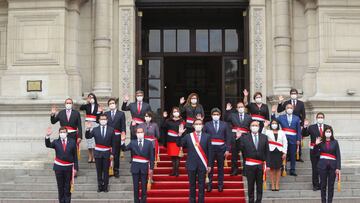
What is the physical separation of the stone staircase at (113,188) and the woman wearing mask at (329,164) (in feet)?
2.89

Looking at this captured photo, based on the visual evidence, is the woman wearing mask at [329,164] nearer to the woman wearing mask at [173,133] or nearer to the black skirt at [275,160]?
the black skirt at [275,160]

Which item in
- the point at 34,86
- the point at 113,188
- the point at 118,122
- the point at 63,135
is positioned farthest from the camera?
the point at 34,86

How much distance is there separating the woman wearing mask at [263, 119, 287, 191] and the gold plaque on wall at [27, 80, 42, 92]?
22.7 feet

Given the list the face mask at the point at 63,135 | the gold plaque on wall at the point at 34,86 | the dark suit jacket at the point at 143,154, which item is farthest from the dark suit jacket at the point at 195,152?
the gold plaque on wall at the point at 34,86

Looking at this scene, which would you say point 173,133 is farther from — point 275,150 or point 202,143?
point 275,150

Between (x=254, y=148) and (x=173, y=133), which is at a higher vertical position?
(x=173, y=133)

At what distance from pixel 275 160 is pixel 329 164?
1359 mm

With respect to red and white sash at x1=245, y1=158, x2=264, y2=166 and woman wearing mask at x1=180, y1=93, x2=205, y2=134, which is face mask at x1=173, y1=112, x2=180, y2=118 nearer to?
woman wearing mask at x1=180, y1=93, x2=205, y2=134

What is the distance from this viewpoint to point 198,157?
38.5ft

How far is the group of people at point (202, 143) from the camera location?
38.3ft

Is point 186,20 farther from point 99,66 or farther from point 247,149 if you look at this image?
point 247,149

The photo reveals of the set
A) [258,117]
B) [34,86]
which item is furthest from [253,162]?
[34,86]

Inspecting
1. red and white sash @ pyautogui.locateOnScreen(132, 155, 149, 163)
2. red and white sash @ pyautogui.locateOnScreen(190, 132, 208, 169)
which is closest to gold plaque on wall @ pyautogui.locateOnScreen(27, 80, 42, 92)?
red and white sash @ pyautogui.locateOnScreen(132, 155, 149, 163)

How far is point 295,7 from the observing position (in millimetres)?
16750
